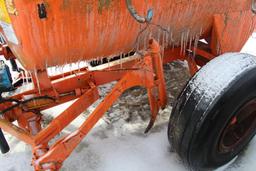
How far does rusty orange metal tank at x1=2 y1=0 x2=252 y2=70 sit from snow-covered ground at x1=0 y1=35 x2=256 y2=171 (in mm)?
779

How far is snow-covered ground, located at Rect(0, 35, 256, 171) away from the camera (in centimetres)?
223

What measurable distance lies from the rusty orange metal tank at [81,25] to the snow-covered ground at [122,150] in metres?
0.78

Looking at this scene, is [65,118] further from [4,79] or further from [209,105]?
[209,105]

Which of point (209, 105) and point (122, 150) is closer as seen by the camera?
point (209, 105)

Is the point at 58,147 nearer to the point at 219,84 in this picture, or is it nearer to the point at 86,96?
the point at 86,96

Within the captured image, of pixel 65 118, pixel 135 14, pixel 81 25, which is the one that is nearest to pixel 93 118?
pixel 65 118

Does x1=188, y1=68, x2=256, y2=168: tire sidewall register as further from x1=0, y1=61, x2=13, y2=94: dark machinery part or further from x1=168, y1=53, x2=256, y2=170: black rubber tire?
x1=0, y1=61, x2=13, y2=94: dark machinery part

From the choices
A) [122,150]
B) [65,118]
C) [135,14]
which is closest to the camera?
[135,14]

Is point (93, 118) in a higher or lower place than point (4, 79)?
lower

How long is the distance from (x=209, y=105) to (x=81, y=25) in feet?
2.82

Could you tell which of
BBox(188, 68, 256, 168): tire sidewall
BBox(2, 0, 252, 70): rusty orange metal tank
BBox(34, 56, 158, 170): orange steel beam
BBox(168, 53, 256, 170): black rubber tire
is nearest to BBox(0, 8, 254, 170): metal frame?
BBox(34, 56, 158, 170): orange steel beam

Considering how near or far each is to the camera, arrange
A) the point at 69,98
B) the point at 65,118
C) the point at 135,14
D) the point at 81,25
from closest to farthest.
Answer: the point at 81,25
the point at 135,14
the point at 65,118
the point at 69,98

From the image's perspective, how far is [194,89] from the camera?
6.18 ft

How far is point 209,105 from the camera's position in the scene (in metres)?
1.76
